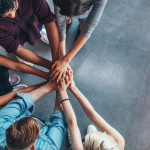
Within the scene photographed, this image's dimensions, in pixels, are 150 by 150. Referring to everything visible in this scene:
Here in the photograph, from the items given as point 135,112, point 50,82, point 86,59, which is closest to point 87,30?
point 50,82

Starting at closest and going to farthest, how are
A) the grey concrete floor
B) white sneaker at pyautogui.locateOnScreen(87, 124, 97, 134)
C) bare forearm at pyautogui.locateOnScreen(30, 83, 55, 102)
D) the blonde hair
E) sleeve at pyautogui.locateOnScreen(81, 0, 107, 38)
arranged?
the blonde hair
sleeve at pyautogui.locateOnScreen(81, 0, 107, 38)
bare forearm at pyautogui.locateOnScreen(30, 83, 55, 102)
white sneaker at pyautogui.locateOnScreen(87, 124, 97, 134)
the grey concrete floor

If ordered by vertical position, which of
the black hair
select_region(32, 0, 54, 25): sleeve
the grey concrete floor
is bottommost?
the grey concrete floor

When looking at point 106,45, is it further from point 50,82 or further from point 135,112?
point 50,82

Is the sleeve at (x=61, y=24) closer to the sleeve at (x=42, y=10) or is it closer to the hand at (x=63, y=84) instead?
the sleeve at (x=42, y=10)

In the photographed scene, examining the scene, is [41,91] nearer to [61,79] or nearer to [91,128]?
[61,79]

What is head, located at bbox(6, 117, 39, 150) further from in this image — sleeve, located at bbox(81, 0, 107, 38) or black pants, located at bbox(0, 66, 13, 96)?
sleeve, located at bbox(81, 0, 107, 38)

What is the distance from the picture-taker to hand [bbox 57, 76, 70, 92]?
142 cm

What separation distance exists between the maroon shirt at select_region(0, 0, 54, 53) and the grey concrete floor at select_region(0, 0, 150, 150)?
2.52 feet

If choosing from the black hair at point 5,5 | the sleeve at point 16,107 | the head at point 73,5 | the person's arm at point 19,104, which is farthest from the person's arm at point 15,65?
the head at point 73,5

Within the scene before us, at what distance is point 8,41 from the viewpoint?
123 cm

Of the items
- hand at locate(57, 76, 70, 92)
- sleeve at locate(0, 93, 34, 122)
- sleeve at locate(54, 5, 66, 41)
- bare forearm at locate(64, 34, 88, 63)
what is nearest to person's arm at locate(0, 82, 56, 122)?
sleeve at locate(0, 93, 34, 122)

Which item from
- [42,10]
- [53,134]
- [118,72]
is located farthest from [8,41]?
[118,72]

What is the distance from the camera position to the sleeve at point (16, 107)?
1.16 metres

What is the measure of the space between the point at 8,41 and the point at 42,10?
365 millimetres
